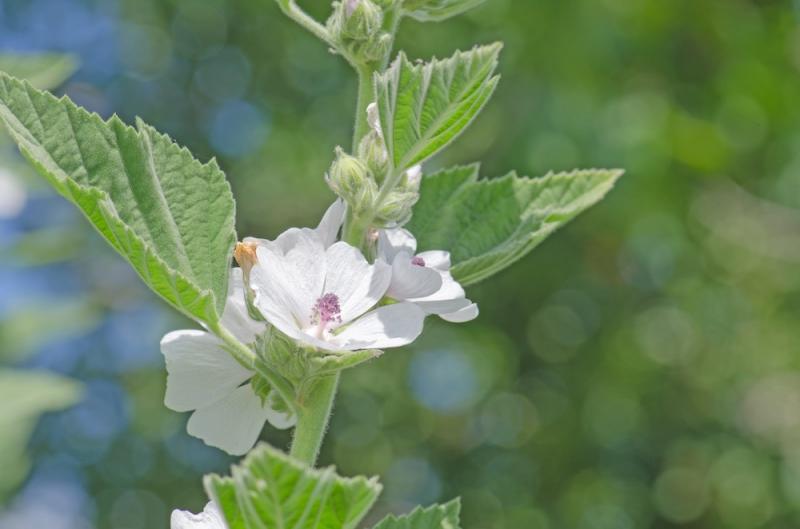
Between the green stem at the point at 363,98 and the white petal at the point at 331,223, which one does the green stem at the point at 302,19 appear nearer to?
the green stem at the point at 363,98

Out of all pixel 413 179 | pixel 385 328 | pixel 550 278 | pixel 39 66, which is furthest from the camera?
pixel 550 278

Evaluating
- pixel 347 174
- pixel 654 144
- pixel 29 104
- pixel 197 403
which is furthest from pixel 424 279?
pixel 654 144

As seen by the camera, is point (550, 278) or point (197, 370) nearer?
point (197, 370)

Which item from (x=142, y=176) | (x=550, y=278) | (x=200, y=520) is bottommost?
(x=550, y=278)

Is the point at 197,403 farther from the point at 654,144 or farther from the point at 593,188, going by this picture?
the point at 654,144

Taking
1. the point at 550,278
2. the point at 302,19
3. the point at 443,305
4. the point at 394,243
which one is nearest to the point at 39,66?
the point at 302,19

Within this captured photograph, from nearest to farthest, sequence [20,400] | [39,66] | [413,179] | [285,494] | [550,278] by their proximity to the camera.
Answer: [285,494] < [413,179] < [39,66] < [20,400] < [550,278]

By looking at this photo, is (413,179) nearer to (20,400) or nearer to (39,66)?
(39,66)
